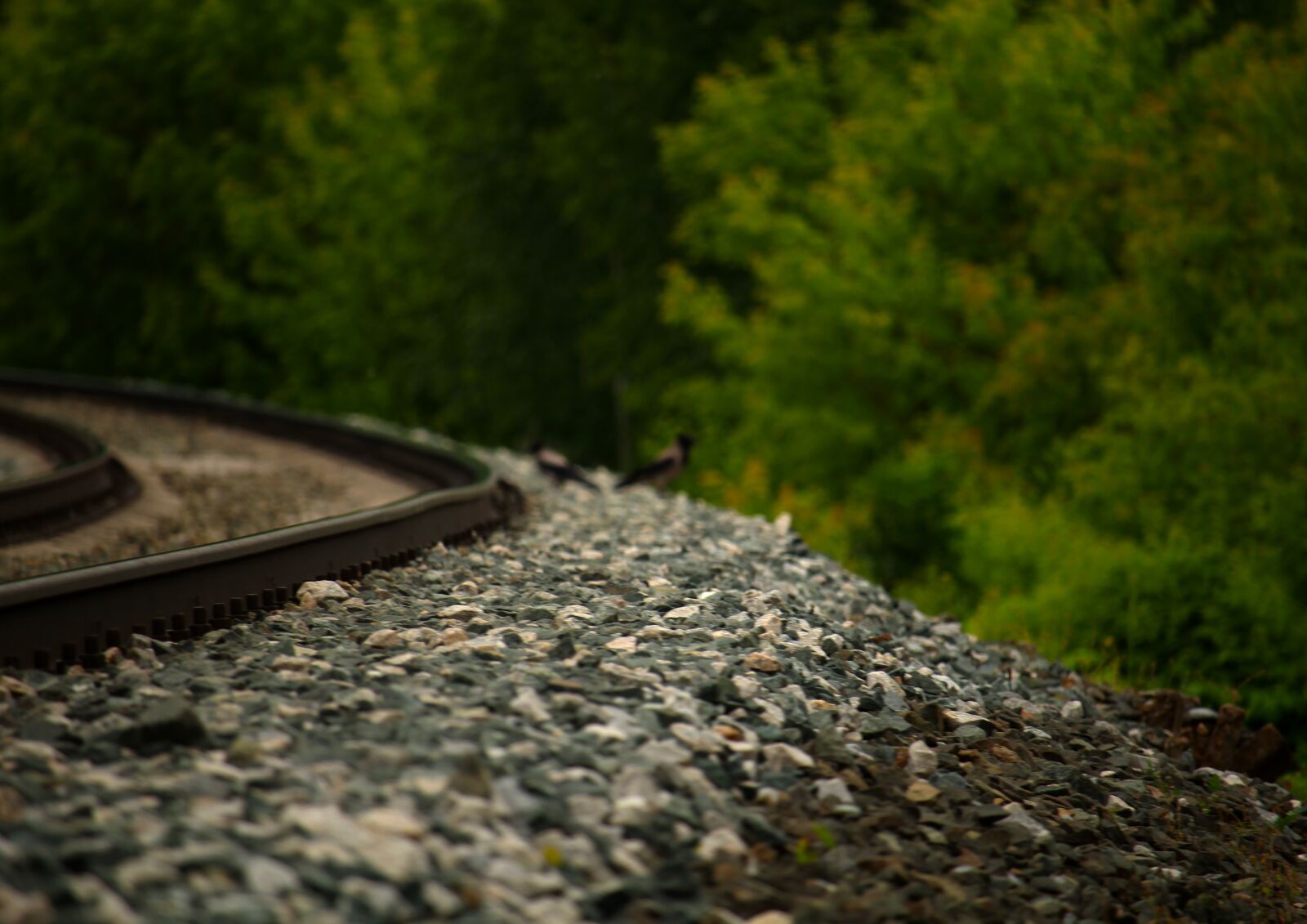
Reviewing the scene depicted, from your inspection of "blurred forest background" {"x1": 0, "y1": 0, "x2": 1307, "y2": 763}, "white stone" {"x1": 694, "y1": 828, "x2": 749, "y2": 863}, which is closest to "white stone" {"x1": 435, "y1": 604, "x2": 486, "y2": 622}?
"white stone" {"x1": 694, "y1": 828, "x2": 749, "y2": 863}

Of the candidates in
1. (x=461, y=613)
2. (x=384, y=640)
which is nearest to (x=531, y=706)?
(x=384, y=640)

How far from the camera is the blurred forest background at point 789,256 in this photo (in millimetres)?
13688

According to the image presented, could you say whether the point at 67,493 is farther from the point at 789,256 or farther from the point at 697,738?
the point at 789,256

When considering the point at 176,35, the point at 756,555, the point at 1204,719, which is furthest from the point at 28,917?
the point at 176,35

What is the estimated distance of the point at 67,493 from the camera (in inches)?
444

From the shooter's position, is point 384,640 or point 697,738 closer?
point 697,738

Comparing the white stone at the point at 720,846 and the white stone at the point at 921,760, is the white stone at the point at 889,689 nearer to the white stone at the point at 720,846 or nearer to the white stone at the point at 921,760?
the white stone at the point at 921,760

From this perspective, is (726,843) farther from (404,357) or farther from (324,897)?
(404,357)

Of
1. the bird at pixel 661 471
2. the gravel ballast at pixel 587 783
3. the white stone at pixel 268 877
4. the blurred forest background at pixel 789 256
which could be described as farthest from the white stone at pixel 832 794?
the bird at pixel 661 471

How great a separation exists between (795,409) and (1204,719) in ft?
43.5

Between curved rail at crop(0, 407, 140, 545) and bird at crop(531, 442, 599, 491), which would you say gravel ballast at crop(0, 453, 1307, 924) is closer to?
curved rail at crop(0, 407, 140, 545)

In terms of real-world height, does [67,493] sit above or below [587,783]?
below

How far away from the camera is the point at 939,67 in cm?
1952

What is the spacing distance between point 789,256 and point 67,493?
12408mm
